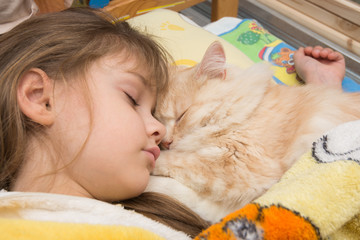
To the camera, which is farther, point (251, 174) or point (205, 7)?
point (205, 7)

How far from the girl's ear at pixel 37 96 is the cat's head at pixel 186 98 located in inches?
18.8

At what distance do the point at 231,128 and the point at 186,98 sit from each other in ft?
0.77

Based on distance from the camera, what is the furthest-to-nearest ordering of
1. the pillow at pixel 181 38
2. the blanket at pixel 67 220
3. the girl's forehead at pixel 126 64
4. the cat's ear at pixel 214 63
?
the pillow at pixel 181 38 < the cat's ear at pixel 214 63 < the girl's forehead at pixel 126 64 < the blanket at pixel 67 220

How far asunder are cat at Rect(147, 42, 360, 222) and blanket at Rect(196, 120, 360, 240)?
203mm

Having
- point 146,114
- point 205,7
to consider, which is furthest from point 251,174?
point 205,7

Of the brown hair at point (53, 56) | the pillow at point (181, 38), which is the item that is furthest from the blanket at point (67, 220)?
the pillow at point (181, 38)

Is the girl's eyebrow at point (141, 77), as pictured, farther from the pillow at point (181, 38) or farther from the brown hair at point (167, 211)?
the pillow at point (181, 38)

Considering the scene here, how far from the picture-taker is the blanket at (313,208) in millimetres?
666

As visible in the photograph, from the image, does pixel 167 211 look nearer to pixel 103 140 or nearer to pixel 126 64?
pixel 103 140

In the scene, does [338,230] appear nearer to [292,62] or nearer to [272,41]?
[292,62]

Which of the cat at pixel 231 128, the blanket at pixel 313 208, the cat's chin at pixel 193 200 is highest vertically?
the blanket at pixel 313 208

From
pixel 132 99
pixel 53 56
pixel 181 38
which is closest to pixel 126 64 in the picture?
pixel 132 99

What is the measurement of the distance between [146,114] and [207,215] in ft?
1.36

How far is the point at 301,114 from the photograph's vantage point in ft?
3.75
